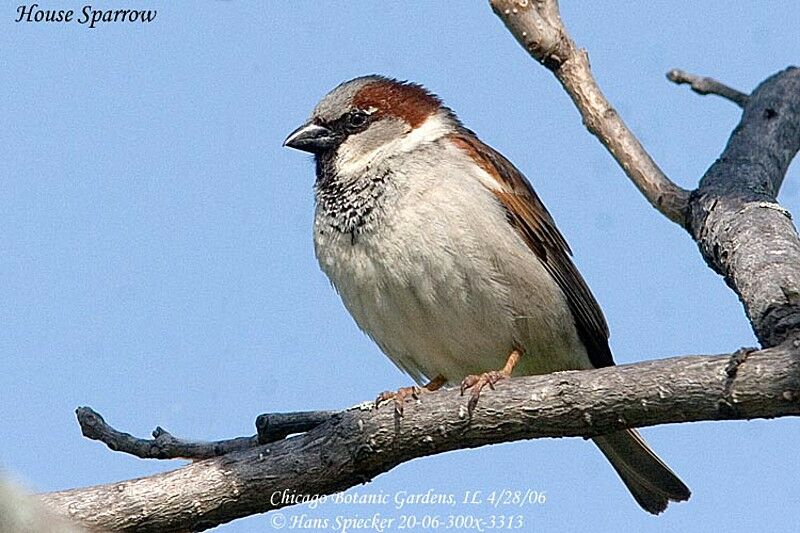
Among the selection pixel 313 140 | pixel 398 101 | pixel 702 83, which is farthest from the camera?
pixel 702 83

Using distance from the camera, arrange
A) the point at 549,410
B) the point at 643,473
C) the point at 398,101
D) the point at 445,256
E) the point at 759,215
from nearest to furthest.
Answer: the point at 549,410 < the point at 759,215 < the point at 445,256 < the point at 643,473 < the point at 398,101

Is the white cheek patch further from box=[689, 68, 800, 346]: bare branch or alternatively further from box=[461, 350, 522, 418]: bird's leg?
box=[461, 350, 522, 418]: bird's leg

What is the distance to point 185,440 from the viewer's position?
144 inches

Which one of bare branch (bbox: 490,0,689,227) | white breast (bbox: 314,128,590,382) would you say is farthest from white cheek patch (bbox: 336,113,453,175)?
bare branch (bbox: 490,0,689,227)

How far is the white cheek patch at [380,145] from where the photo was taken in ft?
15.3

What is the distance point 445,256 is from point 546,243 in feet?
2.43

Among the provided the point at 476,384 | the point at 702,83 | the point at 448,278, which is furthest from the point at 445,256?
the point at 702,83

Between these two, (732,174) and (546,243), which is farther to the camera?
(546,243)

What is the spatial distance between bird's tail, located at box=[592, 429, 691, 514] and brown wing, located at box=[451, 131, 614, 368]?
34 cm

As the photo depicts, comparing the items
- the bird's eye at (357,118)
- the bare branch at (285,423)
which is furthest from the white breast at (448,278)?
the bare branch at (285,423)

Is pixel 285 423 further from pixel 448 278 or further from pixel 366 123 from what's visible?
pixel 366 123

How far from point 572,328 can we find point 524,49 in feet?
3.81

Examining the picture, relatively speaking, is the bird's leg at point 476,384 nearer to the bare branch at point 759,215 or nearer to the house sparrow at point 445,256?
the house sparrow at point 445,256

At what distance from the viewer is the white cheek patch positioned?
183 inches
